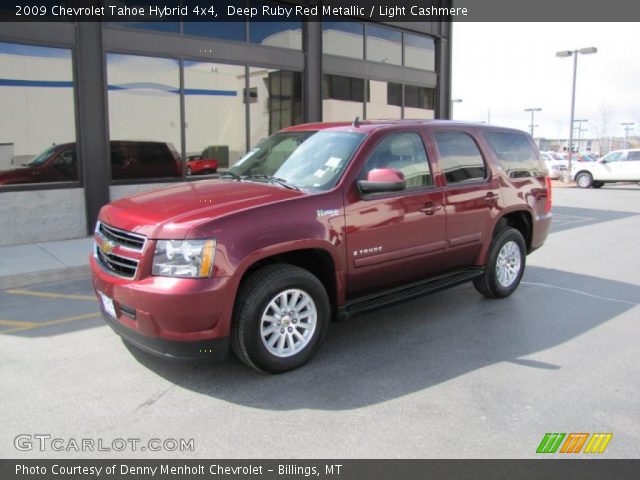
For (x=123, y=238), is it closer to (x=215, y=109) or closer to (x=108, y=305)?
(x=108, y=305)

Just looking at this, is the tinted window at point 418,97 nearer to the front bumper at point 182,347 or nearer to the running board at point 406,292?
the running board at point 406,292

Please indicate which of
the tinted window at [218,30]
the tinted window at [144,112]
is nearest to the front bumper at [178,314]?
the tinted window at [144,112]

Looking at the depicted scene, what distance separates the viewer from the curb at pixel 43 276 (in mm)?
7031

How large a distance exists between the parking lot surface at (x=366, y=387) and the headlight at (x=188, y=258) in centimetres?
72

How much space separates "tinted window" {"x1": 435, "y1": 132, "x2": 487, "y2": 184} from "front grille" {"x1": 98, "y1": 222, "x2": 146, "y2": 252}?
2.94 metres

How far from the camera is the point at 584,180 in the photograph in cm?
2523

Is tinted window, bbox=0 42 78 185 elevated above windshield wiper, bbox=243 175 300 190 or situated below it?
above

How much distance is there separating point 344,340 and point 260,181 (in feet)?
5.18

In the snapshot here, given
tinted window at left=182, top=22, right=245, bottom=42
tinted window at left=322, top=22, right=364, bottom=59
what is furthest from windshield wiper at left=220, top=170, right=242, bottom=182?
tinted window at left=322, top=22, right=364, bottom=59

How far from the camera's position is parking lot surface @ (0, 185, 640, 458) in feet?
11.1

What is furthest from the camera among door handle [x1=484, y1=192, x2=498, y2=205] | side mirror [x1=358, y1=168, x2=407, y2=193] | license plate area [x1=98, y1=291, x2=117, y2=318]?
door handle [x1=484, y1=192, x2=498, y2=205]

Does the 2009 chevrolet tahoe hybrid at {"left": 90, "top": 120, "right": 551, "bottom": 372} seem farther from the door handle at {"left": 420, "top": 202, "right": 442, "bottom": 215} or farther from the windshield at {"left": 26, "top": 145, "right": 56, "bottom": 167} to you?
the windshield at {"left": 26, "top": 145, "right": 56, "bottom": 167}

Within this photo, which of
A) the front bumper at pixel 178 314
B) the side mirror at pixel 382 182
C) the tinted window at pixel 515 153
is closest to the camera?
the front bumper at pixel 178 314

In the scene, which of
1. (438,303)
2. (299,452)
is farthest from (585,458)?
(438,303)
